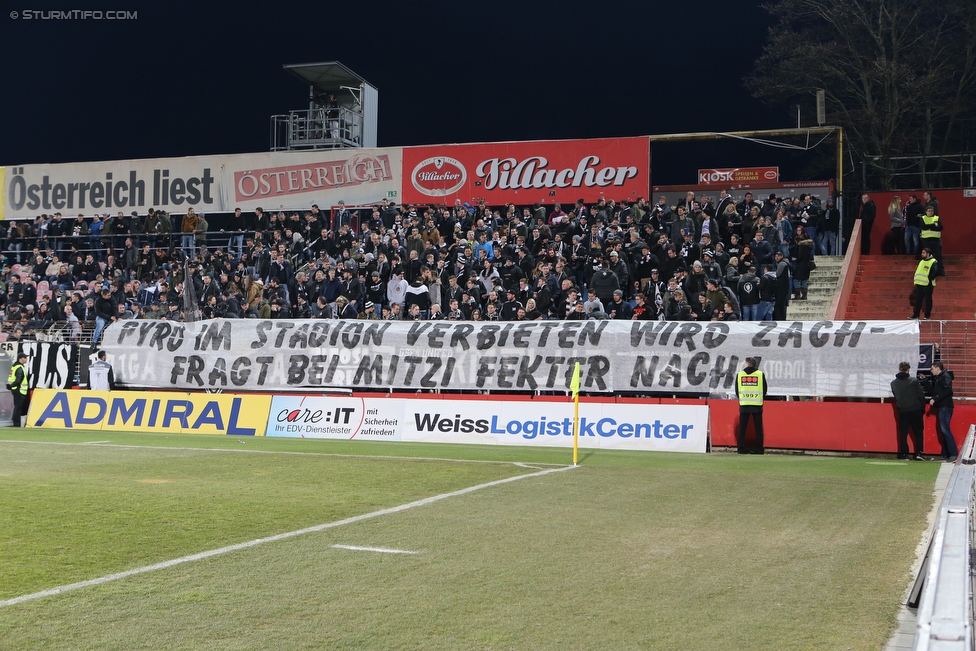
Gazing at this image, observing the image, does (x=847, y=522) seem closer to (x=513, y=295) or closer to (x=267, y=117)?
(x=513, y=295)

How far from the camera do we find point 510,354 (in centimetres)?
2303

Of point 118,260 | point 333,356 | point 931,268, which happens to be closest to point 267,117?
point 118,260

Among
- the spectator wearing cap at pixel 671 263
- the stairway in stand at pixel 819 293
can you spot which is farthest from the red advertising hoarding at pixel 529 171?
the spectator wearing cap at pixel 671 263

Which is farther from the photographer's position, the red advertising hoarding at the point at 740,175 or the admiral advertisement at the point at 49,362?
the red advertising hoarding at the point at 740,175

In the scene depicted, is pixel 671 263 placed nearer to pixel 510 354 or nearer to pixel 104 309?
pixel 510 354

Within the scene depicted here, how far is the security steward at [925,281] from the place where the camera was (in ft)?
75.5

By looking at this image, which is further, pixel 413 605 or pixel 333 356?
pixel 333 356

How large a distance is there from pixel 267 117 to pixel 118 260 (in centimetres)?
3886

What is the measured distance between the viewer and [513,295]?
24.4 metres

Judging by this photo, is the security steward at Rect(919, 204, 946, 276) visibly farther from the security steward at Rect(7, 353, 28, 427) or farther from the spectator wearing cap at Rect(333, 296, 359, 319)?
the security steward at Rect(7, 353, 28, 427)

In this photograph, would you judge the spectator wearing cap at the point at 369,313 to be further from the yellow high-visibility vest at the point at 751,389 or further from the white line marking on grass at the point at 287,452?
the yellow high-visibility vest at the point at 751,389
